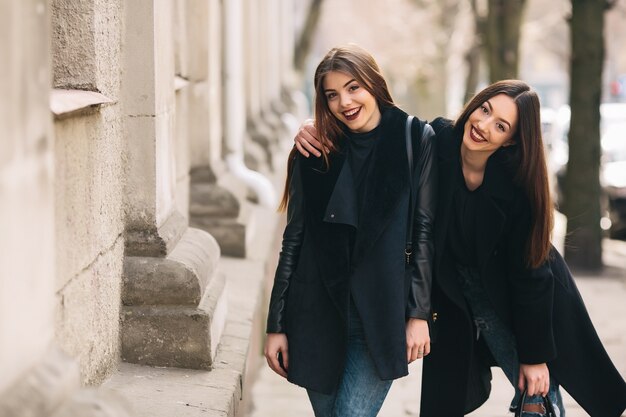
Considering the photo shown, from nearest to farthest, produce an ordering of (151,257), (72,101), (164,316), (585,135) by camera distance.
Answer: (72,101), (164,316), (151,257), (585,135)

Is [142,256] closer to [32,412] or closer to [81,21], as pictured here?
[81,21]

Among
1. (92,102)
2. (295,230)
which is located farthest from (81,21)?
(295,230)

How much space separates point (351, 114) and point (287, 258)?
1.73 ft

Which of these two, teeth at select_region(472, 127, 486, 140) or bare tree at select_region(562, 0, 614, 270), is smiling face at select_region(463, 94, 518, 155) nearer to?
teeth at select_region(472, 127, 486, 140)

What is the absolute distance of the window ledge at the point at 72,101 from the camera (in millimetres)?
3486

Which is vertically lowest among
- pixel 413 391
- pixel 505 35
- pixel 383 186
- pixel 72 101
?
pixel 413 391

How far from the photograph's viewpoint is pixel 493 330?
4414mm

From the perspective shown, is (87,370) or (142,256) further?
(142,256)

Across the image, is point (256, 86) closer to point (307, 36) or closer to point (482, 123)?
point (307, 36)

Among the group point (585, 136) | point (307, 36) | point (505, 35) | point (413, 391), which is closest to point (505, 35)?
point (505, 35)

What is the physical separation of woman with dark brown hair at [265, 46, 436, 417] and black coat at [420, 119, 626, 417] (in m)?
0.21

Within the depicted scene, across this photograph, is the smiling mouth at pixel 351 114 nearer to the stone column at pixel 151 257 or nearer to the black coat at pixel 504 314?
the black coat at pixel 504 314

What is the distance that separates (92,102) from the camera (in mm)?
3916

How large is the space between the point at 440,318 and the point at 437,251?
1.02 ft
